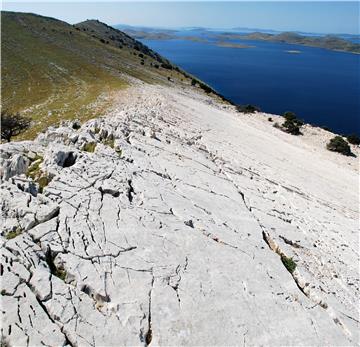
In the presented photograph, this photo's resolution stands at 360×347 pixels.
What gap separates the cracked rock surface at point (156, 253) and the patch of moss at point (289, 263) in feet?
0.79

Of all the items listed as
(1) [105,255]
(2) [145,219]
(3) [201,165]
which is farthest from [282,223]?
(1) [105,255]

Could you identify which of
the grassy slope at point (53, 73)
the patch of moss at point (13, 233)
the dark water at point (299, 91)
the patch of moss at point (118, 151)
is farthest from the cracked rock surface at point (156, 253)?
the dark water at point (299, 91)

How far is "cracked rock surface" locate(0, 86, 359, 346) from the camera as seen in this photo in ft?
35.8

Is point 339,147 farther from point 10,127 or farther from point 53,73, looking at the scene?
point 53,73

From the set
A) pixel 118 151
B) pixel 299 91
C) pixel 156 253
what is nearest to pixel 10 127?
pixel 118 151

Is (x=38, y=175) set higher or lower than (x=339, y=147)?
higher

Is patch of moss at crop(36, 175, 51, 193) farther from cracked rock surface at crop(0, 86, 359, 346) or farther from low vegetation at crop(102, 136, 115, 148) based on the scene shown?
low vegetation at crop(102, 136, 115, 148)

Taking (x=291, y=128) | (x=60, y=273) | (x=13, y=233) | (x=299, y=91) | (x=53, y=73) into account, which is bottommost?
(x=299, y=91)

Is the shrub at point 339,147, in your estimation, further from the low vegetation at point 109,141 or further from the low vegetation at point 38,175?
the low vegetation at point 38,175

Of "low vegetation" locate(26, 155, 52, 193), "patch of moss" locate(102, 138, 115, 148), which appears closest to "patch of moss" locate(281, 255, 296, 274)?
"low vegetation" locate(26, 155, 52, 193)

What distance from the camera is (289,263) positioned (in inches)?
658

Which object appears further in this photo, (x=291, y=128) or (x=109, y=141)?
→ (x=291, y=128)

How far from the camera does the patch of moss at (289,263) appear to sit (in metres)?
16.4

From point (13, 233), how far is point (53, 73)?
5376 cm
